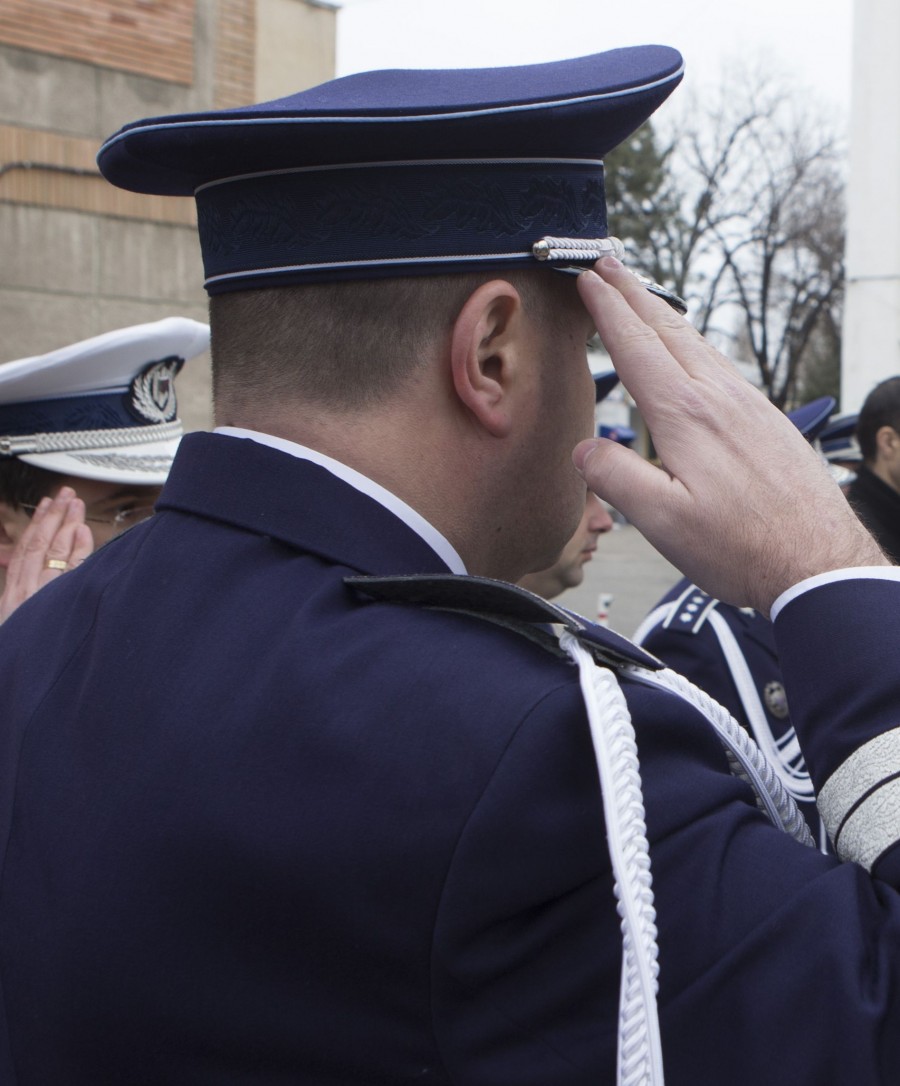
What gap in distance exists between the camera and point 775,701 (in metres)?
3.41

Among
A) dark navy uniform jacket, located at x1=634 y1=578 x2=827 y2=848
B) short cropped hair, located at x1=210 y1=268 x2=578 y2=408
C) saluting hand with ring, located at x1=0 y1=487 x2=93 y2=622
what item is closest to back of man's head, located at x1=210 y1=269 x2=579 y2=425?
short cropped hair, located at x1=210 y1=268 x2=578 y2=408

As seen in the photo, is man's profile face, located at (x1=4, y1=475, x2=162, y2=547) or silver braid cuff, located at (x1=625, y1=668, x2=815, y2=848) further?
man's profile face, located at (x1=4, y1=475, x2=162, y2=547)

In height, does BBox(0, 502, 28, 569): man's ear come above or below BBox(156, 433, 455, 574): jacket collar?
below

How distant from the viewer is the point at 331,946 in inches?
42.5

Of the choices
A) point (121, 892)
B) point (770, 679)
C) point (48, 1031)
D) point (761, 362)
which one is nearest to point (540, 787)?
point (121, 892)

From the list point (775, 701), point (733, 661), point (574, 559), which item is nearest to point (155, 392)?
point (574, 559)

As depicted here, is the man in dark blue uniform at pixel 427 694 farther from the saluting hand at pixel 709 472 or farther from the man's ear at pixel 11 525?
the man's ear at pixel 11 525

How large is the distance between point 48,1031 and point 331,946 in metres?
0.30

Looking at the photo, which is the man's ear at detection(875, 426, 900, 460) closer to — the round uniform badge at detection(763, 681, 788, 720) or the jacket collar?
the round uniform badge at detection(763, 681, 788, 720)

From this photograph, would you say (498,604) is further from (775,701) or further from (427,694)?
(775,701)

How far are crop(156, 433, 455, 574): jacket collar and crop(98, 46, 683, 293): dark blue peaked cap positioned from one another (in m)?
0.20

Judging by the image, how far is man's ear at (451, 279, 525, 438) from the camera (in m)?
1.30

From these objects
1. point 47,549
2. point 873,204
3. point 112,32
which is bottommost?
point 47,549

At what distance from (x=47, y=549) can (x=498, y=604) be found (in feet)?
5.17
